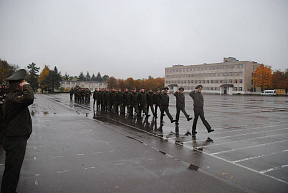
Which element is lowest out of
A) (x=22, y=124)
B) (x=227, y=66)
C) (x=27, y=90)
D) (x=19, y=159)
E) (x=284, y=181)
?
(x=284, y=181)

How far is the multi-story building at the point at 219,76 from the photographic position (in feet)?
265

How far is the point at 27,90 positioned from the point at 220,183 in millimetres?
4034

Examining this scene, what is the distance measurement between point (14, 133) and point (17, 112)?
1.17ft

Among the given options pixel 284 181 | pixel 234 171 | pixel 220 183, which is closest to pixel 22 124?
pixel 220 183

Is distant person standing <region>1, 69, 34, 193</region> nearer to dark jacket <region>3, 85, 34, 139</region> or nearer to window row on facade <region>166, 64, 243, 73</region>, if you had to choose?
dark jacket <region>3, 85, 34, 139</region>

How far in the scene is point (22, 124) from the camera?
359cm

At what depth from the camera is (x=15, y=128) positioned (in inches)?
138

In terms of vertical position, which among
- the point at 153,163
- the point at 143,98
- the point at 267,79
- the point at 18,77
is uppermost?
the point at 267,79

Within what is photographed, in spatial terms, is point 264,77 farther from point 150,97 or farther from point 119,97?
point 119,97

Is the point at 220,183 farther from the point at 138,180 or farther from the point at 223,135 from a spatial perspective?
the point at 223,135

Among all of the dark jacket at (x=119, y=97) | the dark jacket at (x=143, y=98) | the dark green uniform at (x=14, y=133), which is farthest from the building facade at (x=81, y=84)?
the dark green uniform at (x=14, y=133)

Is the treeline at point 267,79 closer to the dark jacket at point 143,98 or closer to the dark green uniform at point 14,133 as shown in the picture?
the dark jacket at point 143,98

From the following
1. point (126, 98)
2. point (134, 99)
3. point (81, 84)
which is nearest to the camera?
point (134, 99)

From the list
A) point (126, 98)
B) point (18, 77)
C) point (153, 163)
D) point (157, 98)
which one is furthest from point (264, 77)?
point (18, 77)
